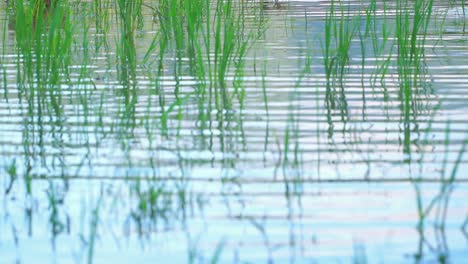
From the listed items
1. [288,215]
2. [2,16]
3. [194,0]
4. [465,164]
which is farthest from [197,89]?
[2,16]

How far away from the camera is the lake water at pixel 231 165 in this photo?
11.2ft

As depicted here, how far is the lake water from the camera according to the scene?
3.40 m

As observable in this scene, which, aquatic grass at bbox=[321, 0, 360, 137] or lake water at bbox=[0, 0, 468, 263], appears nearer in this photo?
lake water at bbox=[0, 0, 468, 263]

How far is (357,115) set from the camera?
18.1 feet

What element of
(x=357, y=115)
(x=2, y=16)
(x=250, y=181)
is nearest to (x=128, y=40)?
(x=357, y=115)

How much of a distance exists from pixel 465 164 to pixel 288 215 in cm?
97

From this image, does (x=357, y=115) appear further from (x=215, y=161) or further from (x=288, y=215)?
(x=288, y=215)

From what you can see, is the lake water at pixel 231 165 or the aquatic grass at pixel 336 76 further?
the aquatic grass at pixel 336 76

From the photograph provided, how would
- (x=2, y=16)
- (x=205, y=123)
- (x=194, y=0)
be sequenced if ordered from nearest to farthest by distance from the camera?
(x=205, y=123), (x=194, y=0), (x=2, y=16)

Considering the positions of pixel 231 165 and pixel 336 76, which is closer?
pixel 231 165

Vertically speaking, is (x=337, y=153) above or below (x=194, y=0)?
below

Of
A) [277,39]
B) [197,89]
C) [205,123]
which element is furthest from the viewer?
[277,39]

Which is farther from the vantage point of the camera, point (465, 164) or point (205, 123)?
point (205, 123)

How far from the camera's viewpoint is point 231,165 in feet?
14.5
